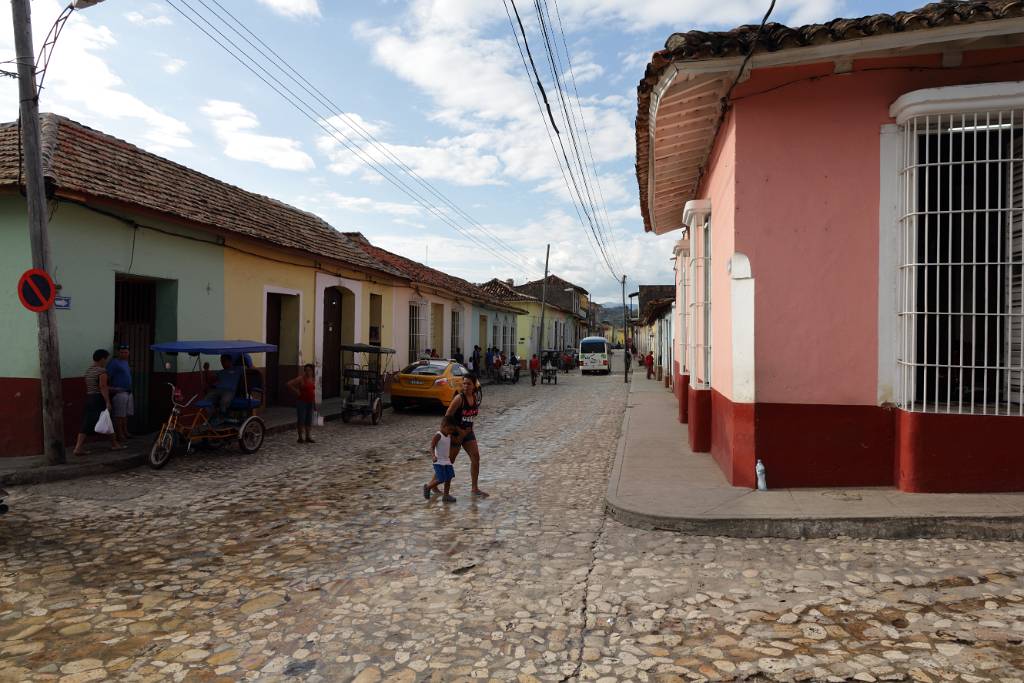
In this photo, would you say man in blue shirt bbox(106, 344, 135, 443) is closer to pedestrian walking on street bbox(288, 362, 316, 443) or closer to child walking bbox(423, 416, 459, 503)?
pedestrian walking on street bbox(288, 362, 316, 443)

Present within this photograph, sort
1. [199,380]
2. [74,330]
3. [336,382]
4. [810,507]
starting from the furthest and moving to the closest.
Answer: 1. [336,382]
2. [199,380]
3. [74,330]
4. [810,507]

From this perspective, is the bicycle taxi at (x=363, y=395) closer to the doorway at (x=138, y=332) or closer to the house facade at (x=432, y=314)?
the doorway at (x=138, y=332)

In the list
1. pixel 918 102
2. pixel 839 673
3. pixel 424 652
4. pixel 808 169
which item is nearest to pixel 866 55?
pixel 918 102

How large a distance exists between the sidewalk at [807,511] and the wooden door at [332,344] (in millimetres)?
11449

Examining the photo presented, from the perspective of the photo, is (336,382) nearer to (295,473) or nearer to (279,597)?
(295,473)

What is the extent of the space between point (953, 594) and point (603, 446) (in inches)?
249

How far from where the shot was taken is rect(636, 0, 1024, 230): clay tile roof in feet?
17.0

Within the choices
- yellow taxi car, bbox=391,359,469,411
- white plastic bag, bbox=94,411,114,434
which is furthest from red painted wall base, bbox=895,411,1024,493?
yellow taxi car, bbox=391,359,469,411

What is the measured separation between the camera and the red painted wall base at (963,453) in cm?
563

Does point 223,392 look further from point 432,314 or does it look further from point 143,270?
point 432,314

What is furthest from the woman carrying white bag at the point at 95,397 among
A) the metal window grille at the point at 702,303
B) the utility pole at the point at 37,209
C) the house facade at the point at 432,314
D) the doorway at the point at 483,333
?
the doorway at the point at 483,333

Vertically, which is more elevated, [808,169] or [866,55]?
[866,55]

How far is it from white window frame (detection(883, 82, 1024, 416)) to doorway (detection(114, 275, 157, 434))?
10384 mm

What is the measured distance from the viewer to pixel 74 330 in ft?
29.6
